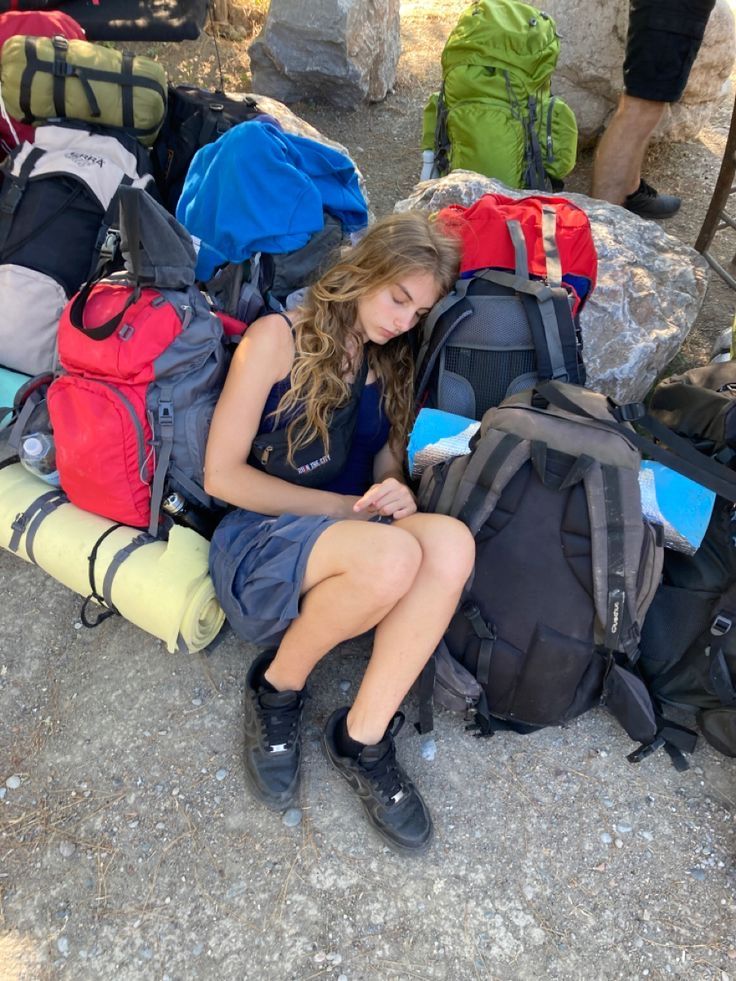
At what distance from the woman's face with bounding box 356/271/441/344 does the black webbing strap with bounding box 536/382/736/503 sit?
1.47 ft

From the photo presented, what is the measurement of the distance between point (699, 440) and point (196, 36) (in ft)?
14.1

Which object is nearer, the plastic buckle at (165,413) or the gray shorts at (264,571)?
the gray shorts at (264,571)

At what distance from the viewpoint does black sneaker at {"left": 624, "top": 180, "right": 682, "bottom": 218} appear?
4.58 m

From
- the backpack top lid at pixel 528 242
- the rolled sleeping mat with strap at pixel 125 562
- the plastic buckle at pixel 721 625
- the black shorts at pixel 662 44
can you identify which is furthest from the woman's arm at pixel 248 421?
the black shorts at pixel 662 44

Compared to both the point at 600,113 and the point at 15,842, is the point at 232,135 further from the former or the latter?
the point at 600,113

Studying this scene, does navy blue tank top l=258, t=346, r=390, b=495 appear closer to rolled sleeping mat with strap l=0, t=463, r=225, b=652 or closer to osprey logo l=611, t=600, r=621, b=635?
rolled sleeping mat with strap l=0, t=463, r=225, b=652

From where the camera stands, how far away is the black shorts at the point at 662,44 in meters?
3.64

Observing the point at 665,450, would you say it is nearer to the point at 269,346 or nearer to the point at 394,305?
the point at 394,305

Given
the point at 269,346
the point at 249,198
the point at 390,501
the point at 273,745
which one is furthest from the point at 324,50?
the point at 273,745

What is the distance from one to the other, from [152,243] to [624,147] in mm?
3143

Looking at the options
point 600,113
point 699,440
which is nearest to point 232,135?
point 699,440

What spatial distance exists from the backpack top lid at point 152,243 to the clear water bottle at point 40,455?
620 mm

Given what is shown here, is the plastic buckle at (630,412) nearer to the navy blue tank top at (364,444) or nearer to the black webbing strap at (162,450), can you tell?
the navy blue tank top at (364,444)

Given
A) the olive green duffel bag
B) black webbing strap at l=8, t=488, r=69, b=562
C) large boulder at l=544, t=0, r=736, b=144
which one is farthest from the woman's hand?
large boulder at l=544, t=0, r=736, b=144
